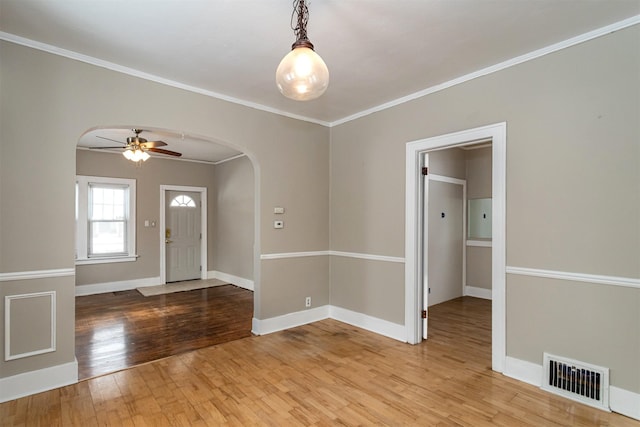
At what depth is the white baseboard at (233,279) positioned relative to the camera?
21.5ft

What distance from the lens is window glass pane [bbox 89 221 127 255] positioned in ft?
20.6

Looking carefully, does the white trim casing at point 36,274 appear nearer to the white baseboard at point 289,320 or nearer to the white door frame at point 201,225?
the white baseboard at point 289,320

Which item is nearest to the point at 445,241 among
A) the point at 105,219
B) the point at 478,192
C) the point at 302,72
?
the point at 478,192

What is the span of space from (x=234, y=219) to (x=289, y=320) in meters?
3.35

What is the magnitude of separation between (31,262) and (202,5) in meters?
2.47

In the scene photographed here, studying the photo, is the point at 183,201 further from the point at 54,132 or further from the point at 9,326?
the point at 9,326

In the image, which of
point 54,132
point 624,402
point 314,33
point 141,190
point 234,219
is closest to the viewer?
point 624,402

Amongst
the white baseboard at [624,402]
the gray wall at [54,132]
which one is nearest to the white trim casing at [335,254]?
the gray wall at [54,132]

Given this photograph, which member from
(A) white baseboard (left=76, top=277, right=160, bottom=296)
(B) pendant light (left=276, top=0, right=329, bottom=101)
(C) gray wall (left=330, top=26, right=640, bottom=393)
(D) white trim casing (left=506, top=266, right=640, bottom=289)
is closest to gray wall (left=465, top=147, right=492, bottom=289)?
(C) gray wall (left=330, top=26, right=640, bottom=393)

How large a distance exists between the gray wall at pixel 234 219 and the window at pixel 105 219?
1763 millimetres

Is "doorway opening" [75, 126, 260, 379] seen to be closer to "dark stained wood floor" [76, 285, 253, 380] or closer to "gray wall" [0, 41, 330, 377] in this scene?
"dark stained wood floor" [76, 285, 253, 380]

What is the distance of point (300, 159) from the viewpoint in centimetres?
452

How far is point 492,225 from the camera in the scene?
3.24 metres

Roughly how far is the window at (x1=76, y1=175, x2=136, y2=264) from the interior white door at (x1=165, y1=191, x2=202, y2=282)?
2.44 feet
